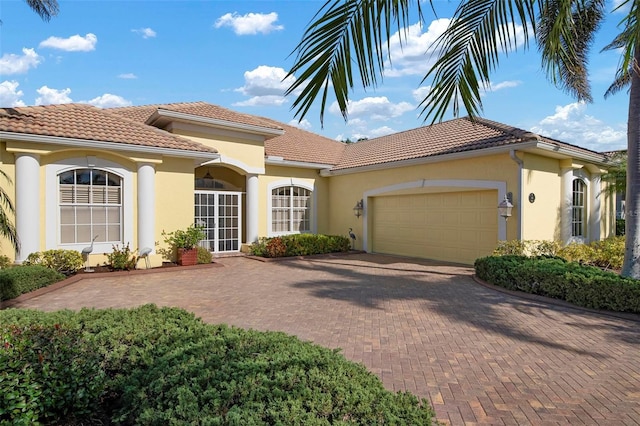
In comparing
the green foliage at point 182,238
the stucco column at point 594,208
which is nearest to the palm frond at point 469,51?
the green foliage at point 182,238

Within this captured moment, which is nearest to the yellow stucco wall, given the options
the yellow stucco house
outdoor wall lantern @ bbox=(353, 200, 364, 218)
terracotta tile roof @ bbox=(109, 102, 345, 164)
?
the yellow stucco house

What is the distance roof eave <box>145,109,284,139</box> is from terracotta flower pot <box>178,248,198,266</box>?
4.80 metres

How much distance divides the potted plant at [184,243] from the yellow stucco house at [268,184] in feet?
0.99

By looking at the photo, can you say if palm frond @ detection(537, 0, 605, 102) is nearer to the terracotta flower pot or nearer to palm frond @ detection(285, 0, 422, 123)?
palm frond @ detection(285, 0, 422, 123)

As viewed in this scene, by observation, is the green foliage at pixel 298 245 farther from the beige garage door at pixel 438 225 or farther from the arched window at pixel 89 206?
the arched window at pixel 89 206

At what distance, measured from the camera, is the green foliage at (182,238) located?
12523mm

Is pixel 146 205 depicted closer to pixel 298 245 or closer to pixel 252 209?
pixel 252 209

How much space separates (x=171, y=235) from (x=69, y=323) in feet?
29.3

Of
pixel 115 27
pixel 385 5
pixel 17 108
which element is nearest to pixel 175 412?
pixel 385 5

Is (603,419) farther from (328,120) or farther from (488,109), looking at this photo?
(328,120)

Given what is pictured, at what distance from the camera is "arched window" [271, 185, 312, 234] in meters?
17.2

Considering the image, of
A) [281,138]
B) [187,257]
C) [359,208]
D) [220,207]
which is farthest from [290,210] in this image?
[187,257]

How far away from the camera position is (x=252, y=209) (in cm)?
1581

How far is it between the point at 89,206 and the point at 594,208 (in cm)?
1798
